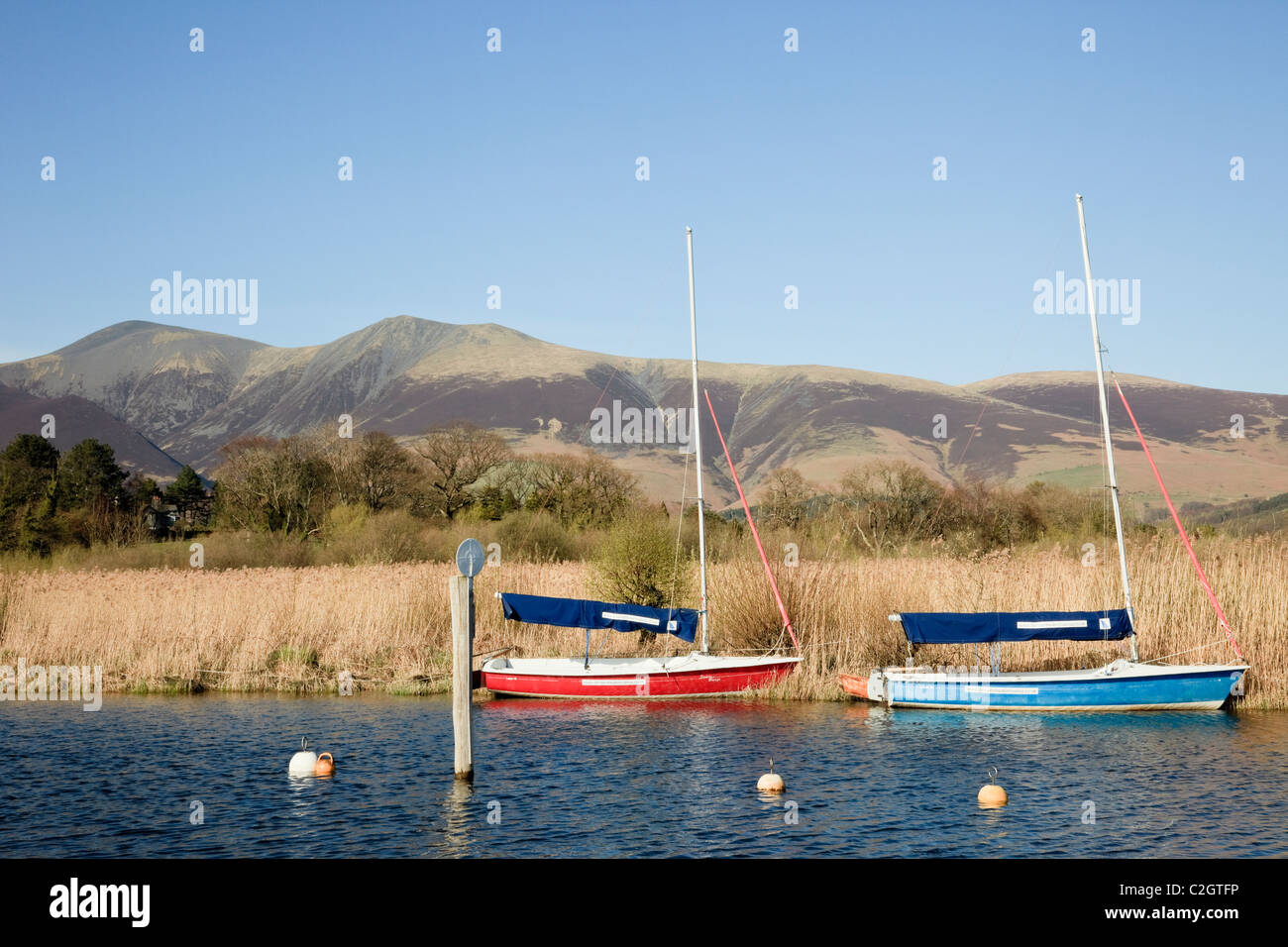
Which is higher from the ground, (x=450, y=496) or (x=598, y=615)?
(x=450, y=496)

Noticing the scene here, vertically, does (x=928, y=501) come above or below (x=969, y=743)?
above

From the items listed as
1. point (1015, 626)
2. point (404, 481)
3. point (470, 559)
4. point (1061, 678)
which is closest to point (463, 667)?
point (470, 559)

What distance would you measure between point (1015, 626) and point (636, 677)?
927 cm

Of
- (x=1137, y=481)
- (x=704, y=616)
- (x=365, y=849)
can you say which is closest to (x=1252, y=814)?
(x=365, y=849)

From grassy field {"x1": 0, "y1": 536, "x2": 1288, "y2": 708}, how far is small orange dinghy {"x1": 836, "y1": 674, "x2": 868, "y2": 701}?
0.81 meters

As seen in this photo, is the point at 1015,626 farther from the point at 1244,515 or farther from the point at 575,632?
the point at 1244,515

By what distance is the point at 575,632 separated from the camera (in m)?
33.9

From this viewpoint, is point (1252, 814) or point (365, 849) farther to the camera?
point (1252, 814)

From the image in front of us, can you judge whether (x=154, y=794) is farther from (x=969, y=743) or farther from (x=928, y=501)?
(x=928, y=501)

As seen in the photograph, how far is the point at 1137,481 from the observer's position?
155000mm

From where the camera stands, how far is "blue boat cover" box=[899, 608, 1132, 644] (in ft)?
86.8

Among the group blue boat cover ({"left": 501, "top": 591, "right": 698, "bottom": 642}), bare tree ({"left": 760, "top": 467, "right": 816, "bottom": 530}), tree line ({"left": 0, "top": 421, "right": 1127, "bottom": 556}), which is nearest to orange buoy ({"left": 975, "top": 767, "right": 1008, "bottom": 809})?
blue boat cover ({"left": 501, "top": 591, "right": 698, "bottom": 642})

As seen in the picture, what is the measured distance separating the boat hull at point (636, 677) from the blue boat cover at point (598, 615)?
87 centimetres
